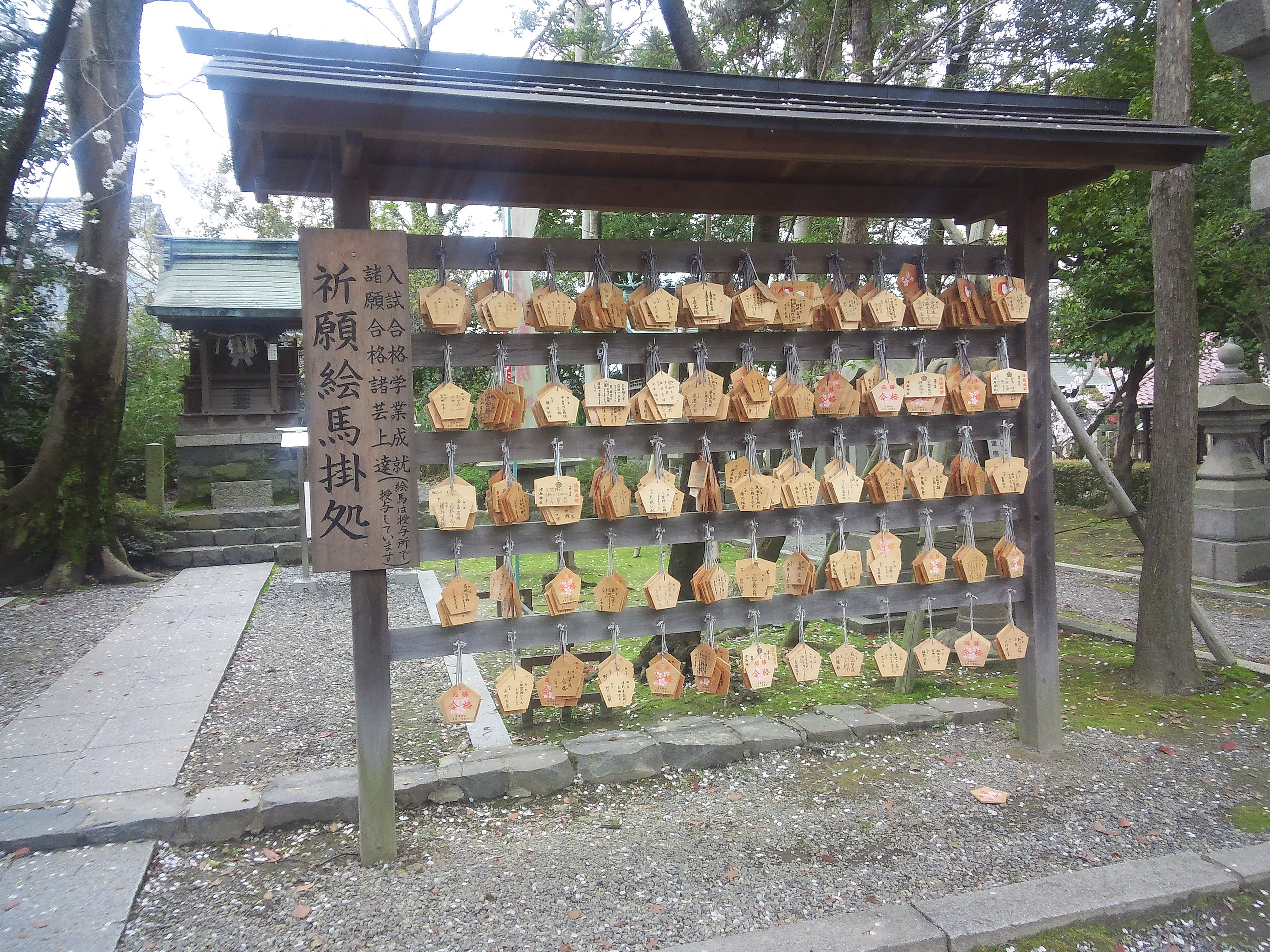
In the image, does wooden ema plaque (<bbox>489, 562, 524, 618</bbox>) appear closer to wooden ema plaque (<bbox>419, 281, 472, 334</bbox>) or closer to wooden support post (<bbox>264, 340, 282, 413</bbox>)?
wooden ema plaque (<bbox>419, 281, 472, 334</bbox>)

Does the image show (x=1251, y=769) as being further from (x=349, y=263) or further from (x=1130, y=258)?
(x=1130, y=258)

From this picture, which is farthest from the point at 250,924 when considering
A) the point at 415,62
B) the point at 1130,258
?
the point at 1130,258

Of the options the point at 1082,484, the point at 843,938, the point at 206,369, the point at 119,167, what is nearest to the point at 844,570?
the point at 843,938

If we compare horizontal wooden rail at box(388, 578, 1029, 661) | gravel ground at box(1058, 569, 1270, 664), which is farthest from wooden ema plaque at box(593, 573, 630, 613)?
gravel ground at box(1058, 569, 1270, 664)

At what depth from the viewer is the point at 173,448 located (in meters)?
16.4

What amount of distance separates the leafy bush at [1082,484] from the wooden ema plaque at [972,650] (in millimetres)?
13327

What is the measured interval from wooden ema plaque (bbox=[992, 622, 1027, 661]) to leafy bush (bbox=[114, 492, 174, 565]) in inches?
422

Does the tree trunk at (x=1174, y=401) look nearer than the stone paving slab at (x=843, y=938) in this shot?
No

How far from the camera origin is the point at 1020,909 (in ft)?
9.16

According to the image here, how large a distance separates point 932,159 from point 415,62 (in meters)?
2.34

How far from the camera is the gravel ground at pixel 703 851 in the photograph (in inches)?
110

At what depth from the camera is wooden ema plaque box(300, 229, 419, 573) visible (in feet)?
10.1

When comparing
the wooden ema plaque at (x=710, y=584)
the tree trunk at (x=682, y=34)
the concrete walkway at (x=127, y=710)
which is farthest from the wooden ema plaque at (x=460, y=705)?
the tree trunk at (x=682, y=34)

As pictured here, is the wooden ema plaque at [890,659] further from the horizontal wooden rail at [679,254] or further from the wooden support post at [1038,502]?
the horizontal wooden rail at [679,254]
